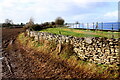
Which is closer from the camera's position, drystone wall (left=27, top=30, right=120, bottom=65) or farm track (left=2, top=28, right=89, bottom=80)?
drystone wall (left=27, top=30, right=120, bottom=65)

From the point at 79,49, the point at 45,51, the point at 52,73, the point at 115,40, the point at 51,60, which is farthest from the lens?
the point at 45,51

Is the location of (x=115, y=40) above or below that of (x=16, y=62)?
above

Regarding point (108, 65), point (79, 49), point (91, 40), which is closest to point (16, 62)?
point (79, 49)

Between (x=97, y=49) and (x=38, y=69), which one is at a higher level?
(x=97, y=49)

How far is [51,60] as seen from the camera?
11.7 metres

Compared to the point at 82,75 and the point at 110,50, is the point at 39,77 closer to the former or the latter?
the point at 82,75

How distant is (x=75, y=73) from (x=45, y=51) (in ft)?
17.4

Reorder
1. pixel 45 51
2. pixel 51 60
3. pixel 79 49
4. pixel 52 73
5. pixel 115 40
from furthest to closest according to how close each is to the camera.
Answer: pixel 45 51 < pixel 51 60 < pixel 79 49 < pixel 52 73 < pixel 115 40

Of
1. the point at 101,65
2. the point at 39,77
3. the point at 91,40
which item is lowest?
the point at 39,77

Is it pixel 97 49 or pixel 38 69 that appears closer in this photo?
pixel 97 49

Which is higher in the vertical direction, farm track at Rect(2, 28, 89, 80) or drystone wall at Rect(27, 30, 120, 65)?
drystone wall at Rect(27, 30, 120, 65)

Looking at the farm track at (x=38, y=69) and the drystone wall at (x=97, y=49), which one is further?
the farm track at (x=38, y=69)

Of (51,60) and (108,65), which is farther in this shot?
(51,60)

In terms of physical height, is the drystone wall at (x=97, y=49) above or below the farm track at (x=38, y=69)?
above
